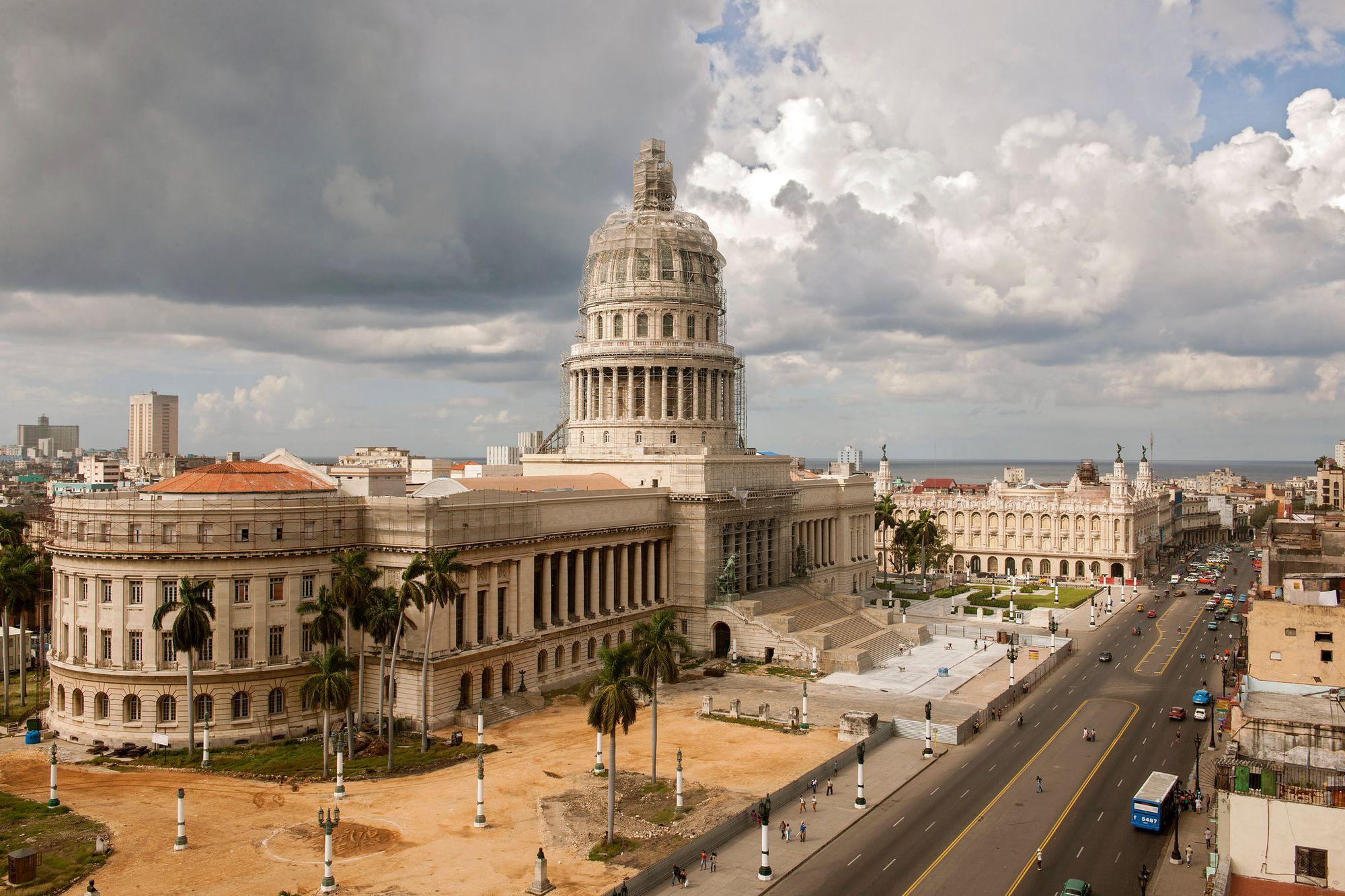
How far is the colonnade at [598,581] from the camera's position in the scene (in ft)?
281

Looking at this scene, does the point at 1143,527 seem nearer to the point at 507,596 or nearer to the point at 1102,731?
the point at 1102,731

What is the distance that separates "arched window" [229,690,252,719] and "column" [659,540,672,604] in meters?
43.8

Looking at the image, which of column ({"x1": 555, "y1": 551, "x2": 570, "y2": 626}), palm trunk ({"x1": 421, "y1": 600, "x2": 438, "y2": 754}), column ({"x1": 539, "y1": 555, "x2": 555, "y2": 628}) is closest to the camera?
palm trunk ({"x1": 421, "y1": 600, "x2": 438, "y2": 754})

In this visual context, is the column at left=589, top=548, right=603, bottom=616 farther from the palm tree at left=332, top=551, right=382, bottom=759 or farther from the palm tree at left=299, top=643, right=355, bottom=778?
the palm tree at left=299, top=643, right=355, bottom=778

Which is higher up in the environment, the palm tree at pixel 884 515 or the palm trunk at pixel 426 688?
the palm tree at pixel 884 515

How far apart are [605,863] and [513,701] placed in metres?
30.5

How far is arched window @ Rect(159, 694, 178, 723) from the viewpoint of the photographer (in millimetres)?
65500

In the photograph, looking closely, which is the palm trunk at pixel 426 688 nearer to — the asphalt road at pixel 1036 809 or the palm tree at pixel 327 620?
the palm tree at pixel 327 620

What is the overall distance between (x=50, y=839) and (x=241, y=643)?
19.7 metres

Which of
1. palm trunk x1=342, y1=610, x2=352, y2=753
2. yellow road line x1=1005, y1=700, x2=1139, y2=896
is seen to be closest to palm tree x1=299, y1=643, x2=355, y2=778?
palm trunk x1=342, y1=610, x2=352, y2=753

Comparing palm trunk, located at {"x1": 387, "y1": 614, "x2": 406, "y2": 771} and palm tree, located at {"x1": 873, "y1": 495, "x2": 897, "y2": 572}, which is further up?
palm tree, located at {"x1": 873, "y1": 495, "x2": 897, "y2": 572}

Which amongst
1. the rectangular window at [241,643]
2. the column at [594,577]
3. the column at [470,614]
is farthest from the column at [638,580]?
the rectangular window at [241,643]

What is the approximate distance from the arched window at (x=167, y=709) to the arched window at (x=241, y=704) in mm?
3545

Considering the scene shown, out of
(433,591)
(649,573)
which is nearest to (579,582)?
(649,573)
